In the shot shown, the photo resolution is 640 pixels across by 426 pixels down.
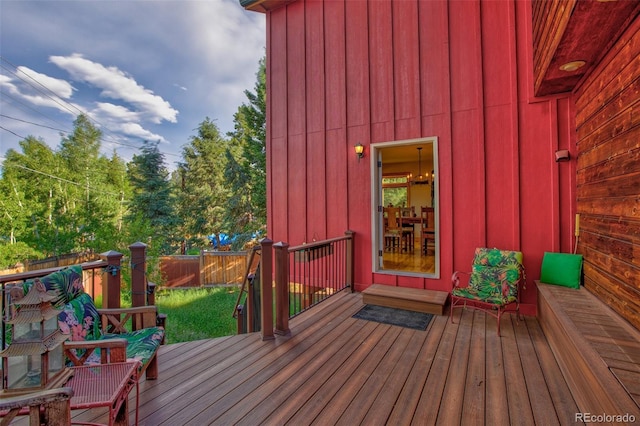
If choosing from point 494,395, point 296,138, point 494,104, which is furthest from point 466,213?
point 296,138

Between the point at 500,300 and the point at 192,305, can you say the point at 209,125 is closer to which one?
the point at 192,305

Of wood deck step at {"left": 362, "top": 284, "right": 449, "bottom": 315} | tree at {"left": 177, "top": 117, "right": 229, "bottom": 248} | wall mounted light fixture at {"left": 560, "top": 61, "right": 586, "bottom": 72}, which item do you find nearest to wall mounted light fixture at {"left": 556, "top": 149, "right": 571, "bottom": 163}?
wall mounted light fixture at {"left": 560, "top": 61, "right": 586, "bottom": 72}

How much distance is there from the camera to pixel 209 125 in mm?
14609

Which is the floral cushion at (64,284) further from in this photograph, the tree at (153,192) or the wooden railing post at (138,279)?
the tree at (153,192)

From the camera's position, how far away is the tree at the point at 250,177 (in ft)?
39.6

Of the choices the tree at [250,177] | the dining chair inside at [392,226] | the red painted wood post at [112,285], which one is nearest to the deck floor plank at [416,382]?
the red painted wood post at [112,285]

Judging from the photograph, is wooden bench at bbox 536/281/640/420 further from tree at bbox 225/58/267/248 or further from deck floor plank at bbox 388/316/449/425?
tree at bbox 225/58/267/248

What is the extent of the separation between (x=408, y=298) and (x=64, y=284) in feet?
11.7

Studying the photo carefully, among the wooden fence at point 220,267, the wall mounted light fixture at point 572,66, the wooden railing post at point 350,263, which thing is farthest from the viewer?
the wooden fence at point 220,267

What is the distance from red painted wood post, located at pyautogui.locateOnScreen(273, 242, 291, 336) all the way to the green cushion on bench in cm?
313

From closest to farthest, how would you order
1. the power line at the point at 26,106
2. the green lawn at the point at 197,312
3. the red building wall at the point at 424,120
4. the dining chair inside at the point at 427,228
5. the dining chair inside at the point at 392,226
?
the red building wall at the point at 424,120 → the dining chair inside at the point at 427,228 → the dining chair inside at the point at 392,226 → the green lawn at the point at 197,312 → the power line at the point at 26,106

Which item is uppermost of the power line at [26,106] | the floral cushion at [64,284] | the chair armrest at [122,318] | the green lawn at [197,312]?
the power line at [26,106]

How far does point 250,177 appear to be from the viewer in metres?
12.4

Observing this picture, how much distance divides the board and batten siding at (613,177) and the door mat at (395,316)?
169 centimetres
